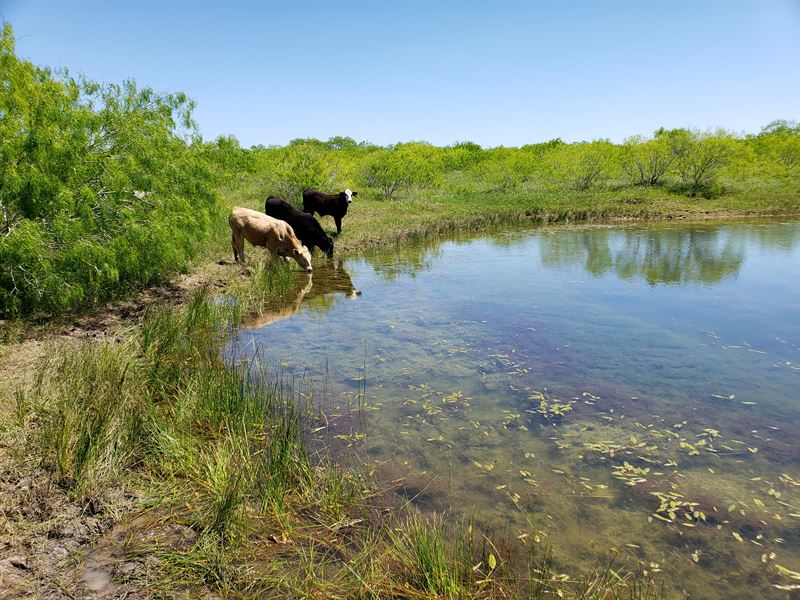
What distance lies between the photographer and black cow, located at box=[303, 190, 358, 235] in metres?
16.5

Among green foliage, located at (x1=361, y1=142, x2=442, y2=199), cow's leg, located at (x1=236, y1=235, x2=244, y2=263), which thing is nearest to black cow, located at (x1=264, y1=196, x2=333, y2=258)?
cow's leg, located at (x1=236, y1=235, x2=244, y2=263)

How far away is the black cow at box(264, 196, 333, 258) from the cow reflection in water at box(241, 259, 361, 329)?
705 mm

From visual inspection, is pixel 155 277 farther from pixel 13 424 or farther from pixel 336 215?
pixel 336 215

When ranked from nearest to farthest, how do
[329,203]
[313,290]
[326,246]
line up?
1. [313,290]
2. [326,246]
3. [329,203]

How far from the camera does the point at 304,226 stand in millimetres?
13820

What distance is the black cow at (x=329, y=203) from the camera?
16.5 m

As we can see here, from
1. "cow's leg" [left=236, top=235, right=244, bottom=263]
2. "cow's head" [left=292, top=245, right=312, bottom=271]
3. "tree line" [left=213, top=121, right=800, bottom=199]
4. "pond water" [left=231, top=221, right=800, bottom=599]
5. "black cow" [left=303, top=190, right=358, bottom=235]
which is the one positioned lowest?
"pond water" [left=231, top=221, right=800, bottom=599]

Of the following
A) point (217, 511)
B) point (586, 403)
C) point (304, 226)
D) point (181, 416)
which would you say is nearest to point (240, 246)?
point (304, 226)

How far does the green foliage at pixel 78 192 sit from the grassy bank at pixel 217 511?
6.47ft

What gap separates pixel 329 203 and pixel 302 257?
16.7 ft

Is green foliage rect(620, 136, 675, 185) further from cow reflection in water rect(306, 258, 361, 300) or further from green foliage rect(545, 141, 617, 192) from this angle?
cow reflection in water rect(306, 258, 361, 300)

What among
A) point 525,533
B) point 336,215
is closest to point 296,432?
point 525,533

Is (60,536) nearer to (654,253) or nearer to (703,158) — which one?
(654,253)

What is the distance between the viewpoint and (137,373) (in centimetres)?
499
